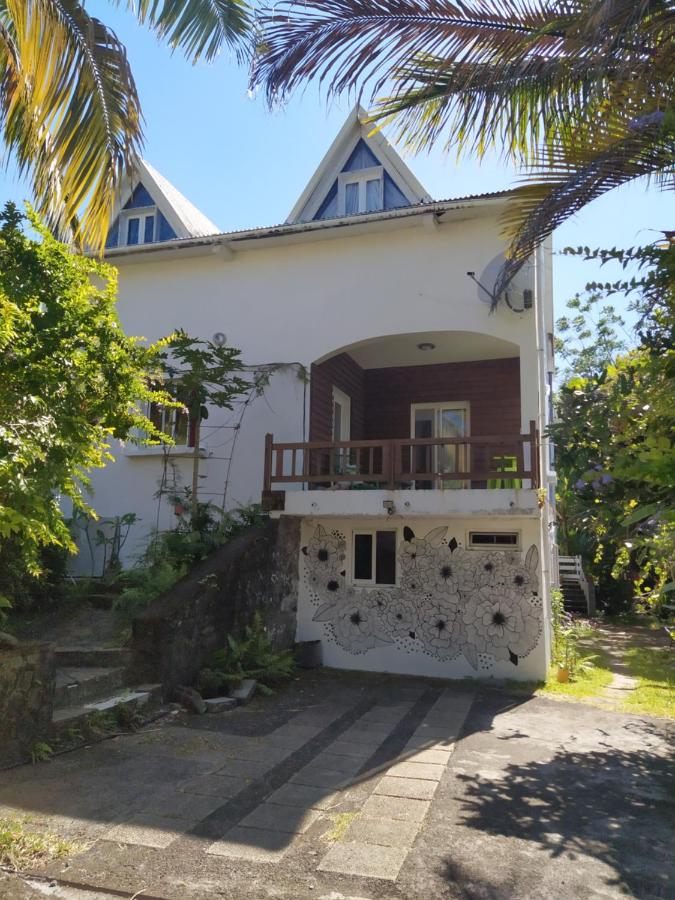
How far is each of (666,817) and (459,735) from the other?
8.13 ft

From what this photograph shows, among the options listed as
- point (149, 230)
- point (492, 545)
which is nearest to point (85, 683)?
point (492, 545)

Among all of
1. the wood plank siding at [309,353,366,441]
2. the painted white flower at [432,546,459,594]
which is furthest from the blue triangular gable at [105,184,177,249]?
the painted white flower at [432,546,459,594]

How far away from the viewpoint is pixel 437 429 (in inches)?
544

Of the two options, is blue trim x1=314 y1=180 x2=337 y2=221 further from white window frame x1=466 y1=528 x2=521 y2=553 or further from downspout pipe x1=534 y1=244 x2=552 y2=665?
white window frame x1=466 y1=528 x2=521 y2=553

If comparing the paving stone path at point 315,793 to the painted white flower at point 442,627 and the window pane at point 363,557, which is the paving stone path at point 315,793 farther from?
the window pane at point 363,557

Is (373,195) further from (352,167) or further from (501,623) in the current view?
(501,623)

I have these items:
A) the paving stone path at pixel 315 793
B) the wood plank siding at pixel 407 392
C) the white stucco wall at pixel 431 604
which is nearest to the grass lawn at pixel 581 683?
the white stucco wall at pixel 431 604

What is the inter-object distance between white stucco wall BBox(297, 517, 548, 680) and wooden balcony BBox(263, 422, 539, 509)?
0.81 meters

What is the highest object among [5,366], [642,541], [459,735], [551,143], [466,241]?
[466,241]

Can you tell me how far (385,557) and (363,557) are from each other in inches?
14.2

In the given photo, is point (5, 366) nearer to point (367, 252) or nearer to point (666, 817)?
point (666, 817)

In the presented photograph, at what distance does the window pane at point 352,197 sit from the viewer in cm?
1316

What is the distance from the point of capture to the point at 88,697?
22.8ft

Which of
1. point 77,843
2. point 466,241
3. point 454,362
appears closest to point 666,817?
point 77,843
